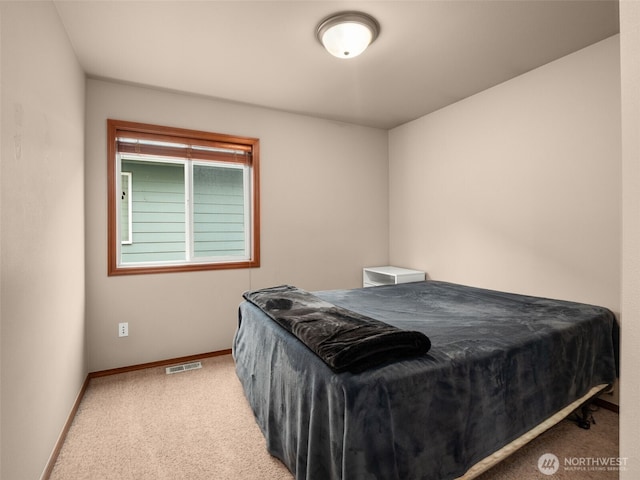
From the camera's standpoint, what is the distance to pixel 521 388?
5.14 feet

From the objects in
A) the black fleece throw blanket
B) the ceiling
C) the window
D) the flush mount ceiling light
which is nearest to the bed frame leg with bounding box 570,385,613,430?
the black fleece throw blanket

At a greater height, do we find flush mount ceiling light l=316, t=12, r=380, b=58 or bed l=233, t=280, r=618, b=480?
flush mount ceiling light l=316, t=12, r=380, b=58

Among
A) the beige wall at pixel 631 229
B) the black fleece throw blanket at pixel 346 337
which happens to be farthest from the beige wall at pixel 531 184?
the beige wall at pixel 631 229

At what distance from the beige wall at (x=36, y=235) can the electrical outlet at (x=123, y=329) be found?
0.53 metres

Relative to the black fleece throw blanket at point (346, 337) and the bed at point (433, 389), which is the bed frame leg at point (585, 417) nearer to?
the bed at point (433, 389)

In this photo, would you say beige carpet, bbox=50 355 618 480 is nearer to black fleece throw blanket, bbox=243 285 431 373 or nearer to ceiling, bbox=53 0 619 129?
black fleece throw blanket, bbox=243 285 431 373

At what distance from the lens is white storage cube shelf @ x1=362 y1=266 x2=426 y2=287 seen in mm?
3568

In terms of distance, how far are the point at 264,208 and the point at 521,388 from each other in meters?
2.65

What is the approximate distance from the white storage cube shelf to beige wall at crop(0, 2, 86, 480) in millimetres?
2827

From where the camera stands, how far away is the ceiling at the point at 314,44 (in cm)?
193

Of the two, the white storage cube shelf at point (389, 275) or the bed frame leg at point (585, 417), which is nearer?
the bed frame leg at point (585, 417)

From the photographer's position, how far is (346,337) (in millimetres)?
1432

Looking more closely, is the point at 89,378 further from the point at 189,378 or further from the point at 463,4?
the point at 463,4

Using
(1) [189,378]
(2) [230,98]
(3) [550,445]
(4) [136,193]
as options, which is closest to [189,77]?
(2) [230,98]
